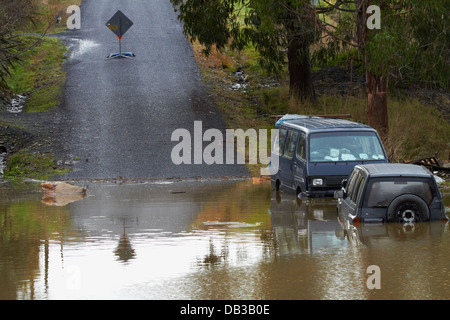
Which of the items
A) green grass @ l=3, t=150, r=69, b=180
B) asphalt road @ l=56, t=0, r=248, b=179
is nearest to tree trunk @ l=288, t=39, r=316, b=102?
asphalt road @ l=56, t=0, r=248, b=179

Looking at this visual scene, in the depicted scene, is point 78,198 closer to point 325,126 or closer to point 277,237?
point 325,126

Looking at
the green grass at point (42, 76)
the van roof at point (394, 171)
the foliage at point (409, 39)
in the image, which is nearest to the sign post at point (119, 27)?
the green grass at point (42, 76)

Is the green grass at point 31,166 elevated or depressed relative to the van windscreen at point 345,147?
depressed

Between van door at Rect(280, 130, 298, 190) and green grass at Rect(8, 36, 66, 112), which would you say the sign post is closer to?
green grass at Rect(8, 36, 66, 112)

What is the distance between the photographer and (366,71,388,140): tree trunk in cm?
2825

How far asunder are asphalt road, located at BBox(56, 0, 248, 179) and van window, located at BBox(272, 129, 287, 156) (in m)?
4.42

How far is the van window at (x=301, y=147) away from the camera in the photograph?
19.3m

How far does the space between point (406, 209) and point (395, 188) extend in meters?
0.50

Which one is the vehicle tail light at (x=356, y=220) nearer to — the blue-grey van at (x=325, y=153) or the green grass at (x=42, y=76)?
the blue-grey van at (x=325, y=153)

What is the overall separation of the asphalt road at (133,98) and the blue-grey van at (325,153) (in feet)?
21.3

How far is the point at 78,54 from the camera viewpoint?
4488cm

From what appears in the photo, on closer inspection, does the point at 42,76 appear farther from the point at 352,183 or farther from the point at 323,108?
the point at 352,183

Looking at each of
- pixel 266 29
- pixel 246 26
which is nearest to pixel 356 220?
pixel 266 29

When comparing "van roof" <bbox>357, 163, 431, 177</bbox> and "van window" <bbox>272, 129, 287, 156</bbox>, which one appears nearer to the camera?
"van roof" <bbox>357, 163, 431, 177</bbox>
